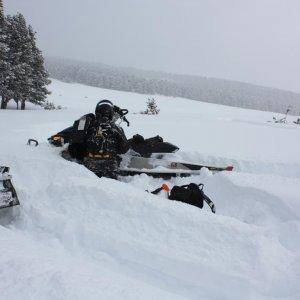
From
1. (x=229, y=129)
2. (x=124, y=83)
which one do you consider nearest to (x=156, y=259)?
(x=229, y=129)

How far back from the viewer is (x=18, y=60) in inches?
1331

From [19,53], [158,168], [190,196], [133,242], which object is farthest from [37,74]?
[133,242]

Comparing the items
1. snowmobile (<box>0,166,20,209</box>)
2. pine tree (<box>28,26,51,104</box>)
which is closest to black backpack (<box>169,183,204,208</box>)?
snowmobile (<box>0,166,20,209</box>)

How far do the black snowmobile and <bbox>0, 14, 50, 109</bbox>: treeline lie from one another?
1038 inches

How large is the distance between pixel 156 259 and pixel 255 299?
114cm

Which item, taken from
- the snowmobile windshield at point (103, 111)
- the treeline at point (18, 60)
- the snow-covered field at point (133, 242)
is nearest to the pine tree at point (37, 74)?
the treeline at point (18, 60)

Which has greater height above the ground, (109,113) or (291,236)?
(109,113)

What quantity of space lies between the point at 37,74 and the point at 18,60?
3.92 meters

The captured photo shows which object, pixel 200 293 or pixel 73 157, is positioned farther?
pixel 73 157

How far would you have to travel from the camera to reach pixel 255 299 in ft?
12.4

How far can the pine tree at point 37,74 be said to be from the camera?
120 feet

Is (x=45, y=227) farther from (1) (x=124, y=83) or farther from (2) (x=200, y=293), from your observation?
(1) (x=124, y=83)

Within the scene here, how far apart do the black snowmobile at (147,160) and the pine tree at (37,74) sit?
99.8 feet

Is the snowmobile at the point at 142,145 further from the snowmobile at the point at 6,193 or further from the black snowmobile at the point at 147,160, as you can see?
the snowmobile at the point at 6,193
